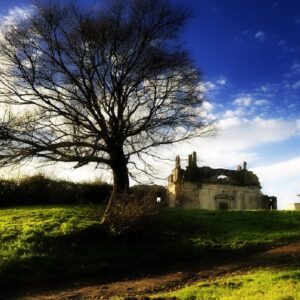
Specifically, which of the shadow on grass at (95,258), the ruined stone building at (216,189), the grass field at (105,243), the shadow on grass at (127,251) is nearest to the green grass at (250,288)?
the shadow on grass at (127,251)

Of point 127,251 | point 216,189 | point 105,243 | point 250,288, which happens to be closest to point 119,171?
point 105,243

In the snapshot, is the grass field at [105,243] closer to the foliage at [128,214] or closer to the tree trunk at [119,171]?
the foliage at [128,214]

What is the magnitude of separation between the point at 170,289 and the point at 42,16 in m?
15.3

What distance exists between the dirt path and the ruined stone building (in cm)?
3750

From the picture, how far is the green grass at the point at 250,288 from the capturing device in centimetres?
1146

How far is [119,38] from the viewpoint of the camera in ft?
77.4

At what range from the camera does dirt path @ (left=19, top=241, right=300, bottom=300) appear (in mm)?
13766

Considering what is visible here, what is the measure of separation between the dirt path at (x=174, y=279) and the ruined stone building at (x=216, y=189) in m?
37.5

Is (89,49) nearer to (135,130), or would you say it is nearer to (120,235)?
(135,130)

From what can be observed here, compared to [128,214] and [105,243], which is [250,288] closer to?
[128,214]

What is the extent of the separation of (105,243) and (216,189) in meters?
39.2

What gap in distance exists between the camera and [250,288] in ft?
40.9

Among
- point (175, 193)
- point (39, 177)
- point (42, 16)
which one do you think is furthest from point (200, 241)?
point (175, 193)

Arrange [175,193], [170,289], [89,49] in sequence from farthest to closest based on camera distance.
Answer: [175,193]
[89,49]
[170,289]
